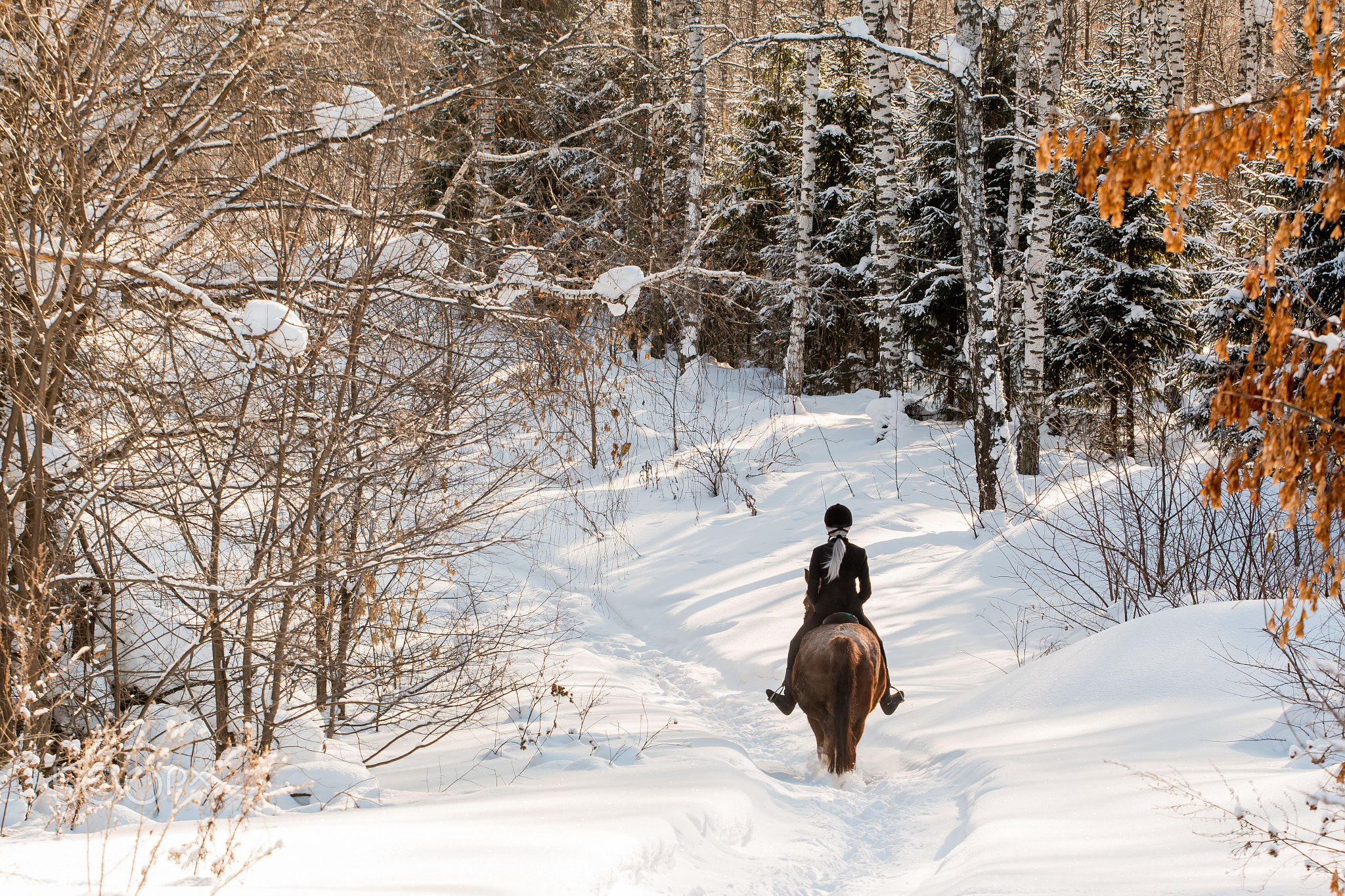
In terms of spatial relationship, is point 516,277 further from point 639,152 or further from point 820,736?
point 639,152

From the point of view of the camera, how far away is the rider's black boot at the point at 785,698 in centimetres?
606

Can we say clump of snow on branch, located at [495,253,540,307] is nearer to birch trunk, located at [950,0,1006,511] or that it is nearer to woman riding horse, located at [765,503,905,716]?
woman riding horse, located at [765,503,905,716]

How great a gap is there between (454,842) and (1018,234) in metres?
15.0

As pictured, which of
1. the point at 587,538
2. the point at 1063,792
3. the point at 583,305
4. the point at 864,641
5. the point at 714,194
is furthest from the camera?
the point at 714,194

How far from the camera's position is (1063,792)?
4.39 meters

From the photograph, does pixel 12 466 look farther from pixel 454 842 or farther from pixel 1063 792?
pixel 1063 792

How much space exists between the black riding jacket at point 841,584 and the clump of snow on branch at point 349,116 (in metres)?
3.93

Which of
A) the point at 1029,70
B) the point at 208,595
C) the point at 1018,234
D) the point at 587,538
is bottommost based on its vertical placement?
the point at 587,538

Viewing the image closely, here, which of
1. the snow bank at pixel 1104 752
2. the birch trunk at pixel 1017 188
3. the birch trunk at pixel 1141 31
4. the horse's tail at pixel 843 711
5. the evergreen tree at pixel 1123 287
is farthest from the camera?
the birch trunk at pixel 1141 31

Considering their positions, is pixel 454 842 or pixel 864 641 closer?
pixel 454 842

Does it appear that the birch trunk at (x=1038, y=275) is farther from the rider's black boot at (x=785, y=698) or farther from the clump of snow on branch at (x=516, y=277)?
the clump of snow on branch at (x=516, y=277)

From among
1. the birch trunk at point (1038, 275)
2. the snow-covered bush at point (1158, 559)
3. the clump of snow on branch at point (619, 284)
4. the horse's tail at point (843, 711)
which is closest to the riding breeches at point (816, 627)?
the horse's tail at point (843, 711)

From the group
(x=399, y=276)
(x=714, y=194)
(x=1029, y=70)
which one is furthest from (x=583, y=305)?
(x=714, y=194)

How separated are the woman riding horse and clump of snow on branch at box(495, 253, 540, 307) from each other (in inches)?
102
